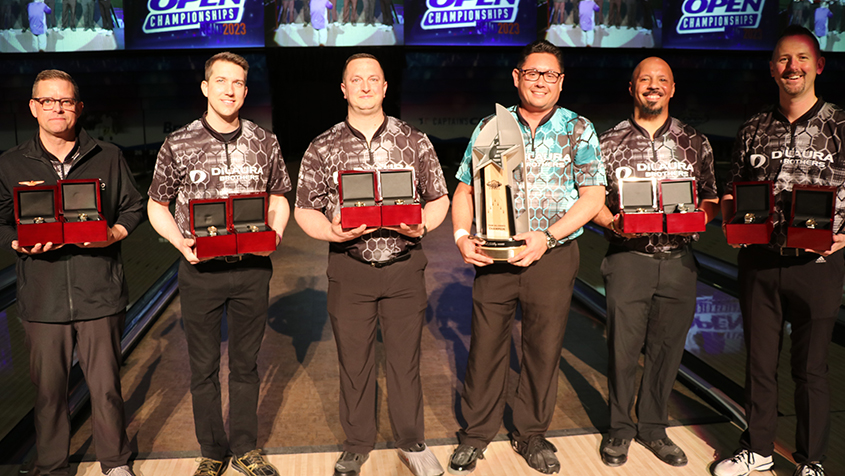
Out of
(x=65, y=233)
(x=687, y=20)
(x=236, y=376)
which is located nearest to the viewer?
(x=65, y=233)

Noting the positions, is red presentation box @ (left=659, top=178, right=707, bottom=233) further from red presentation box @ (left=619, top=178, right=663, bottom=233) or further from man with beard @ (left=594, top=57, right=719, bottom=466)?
man with beard @ (left=594, top=57, right=719, bottom=466)

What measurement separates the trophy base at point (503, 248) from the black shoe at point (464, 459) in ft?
2.69

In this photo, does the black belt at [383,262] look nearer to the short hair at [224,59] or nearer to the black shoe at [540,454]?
the short hair at [224,59]

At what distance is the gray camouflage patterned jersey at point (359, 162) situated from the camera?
7.18ft

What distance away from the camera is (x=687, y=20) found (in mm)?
9172

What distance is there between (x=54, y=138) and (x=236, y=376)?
1.04 meters

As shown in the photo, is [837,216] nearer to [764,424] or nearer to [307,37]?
[764,424]

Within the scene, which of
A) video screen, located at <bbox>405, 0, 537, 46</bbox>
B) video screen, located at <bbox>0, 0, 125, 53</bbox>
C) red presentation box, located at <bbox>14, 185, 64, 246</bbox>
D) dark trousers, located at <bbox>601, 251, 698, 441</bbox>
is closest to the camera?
red presentation box, located at <bbox>14, 185, 64, 246</bbox>

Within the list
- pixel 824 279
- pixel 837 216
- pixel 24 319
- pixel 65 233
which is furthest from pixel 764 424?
pixel 24 319

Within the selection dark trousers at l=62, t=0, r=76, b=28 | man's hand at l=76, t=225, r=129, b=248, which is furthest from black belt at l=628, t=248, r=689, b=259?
dark trousers at l=62, t=0, r=76, b=28

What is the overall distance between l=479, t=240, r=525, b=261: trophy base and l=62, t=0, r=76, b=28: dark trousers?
8.80 meters

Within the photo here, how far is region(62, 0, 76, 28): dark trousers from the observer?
851 centimetres

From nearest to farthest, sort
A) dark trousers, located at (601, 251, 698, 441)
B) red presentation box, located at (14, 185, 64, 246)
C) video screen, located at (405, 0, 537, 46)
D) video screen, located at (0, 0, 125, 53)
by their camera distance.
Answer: red presentation box, located at (14, 185, 64, 246)
dark trousers, located at (601, 251, 698, 441)
video screen, located at (0, 0, 125, 53)
video screen, located at (405, 0, 537, 46)

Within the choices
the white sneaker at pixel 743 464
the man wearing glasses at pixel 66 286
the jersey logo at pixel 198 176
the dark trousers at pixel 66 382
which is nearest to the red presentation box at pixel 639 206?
the white sneaker at pixel 743 464
